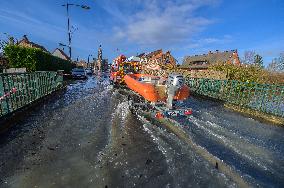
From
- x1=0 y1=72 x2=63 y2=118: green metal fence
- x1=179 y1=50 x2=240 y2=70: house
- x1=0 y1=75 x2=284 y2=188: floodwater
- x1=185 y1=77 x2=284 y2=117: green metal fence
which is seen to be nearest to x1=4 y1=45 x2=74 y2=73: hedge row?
x1=0 y1=72 x2=63 y2=118: green metal fence

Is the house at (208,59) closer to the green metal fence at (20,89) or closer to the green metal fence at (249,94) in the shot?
the green metal fence at (249,94)

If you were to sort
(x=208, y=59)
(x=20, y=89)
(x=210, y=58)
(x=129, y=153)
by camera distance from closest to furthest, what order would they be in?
(x=129, y=153) → (x=20, y=89) → (x=210, y=58) → (x=208, y=59)

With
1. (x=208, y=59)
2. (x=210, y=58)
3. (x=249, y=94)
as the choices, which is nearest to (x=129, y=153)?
(x=249, y=94)

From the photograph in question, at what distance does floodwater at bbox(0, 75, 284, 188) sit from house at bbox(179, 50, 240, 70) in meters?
40.2

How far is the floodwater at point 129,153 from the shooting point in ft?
14.8

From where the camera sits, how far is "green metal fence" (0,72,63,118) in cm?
805

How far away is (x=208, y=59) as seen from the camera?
54312 millimetres

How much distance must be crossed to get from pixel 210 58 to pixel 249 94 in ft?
142

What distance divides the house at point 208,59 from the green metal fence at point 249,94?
29.9 m

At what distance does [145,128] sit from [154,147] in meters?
1.82

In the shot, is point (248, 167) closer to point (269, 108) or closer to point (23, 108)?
point (269, 108)

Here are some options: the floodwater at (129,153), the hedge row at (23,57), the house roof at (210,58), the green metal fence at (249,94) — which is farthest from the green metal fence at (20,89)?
the house roof at (210,58)

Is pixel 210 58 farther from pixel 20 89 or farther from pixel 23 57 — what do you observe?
pixel 20 89

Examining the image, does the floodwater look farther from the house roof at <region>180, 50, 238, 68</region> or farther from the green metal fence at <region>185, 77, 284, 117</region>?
the house roof at <region>180, 50, 238, 68</region>
